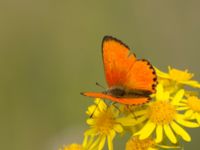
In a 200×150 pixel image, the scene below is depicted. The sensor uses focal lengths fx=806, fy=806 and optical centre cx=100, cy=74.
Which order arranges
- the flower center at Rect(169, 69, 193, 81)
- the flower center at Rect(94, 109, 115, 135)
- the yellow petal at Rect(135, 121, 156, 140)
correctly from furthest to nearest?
the flower center at Rect(169, 69, 193, 81), the flower center at Rect(94, 109, 115, 135), the yellow petal at Rect(135, 121, 156, 140)

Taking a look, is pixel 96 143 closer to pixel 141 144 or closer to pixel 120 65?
pixel 141 144

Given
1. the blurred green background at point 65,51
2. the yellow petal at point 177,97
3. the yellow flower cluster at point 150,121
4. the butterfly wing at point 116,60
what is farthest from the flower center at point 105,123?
the blurred green background at point 65,51

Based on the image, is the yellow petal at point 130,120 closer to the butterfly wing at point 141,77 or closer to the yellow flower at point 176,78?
the butterfly wing at point 141,77

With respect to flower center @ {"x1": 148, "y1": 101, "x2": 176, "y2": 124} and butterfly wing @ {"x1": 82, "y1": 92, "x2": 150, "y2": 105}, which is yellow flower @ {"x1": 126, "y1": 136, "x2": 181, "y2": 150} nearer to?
flower center @ {"x1": 148, "y1": 101, "x2": 176, "y2": 124}

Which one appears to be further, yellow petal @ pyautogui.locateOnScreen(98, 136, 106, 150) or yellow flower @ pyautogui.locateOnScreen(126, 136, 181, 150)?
yellow petal @ pyautogui.locateOnScreen(98, 136, 106, 150)

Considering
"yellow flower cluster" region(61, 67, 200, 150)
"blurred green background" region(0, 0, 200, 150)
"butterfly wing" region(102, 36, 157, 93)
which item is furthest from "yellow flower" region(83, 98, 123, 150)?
"blurred green background" region(0, 0, 200, 150)

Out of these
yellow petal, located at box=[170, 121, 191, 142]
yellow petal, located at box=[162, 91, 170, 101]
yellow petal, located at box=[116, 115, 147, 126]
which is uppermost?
yellow petal, located at box=[162, 91, 170, 101]
